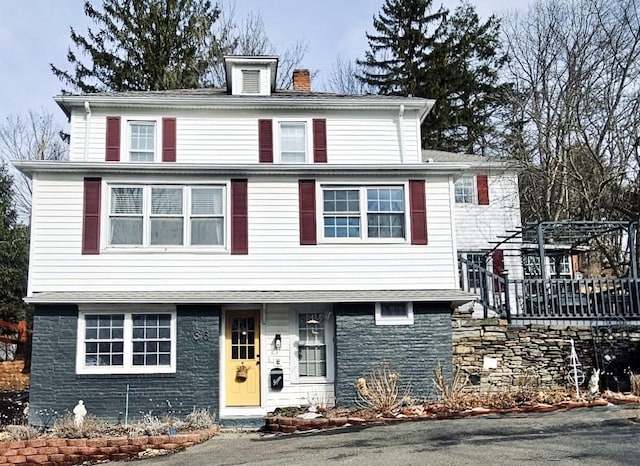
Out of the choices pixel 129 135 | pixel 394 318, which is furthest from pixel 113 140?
pixel 394 318

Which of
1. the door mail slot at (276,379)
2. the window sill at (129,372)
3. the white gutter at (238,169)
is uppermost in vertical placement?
the white gutter at (238,169)

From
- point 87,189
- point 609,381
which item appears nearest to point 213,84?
point 87,189

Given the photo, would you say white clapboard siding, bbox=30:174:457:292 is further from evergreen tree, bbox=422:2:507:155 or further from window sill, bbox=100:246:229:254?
evergreen tree, bbox=422:2:507:155

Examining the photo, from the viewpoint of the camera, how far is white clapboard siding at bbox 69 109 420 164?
1540cm

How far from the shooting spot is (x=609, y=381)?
14492mm

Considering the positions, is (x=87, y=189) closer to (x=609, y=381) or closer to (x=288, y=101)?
(x=288, y=101)

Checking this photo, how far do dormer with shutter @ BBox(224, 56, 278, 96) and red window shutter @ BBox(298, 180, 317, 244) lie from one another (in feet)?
12.0

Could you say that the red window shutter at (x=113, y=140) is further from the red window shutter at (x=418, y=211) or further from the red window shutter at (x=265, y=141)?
the red window shutter at (x=418, y=211)

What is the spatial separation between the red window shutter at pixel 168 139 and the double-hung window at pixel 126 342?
4123mm

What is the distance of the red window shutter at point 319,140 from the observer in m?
15.6

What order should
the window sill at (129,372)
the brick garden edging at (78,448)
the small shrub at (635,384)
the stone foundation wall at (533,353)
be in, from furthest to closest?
the stone foundation wall at (533,353) < the small shrub at (635,384) < the window sill at (129,372) < the brick garden edging at (78,448)

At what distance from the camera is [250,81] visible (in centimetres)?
1656

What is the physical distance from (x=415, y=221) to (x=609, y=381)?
5787 mm

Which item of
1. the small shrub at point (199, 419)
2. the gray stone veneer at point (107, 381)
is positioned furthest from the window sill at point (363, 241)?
the small shrub at point (199, 419)
